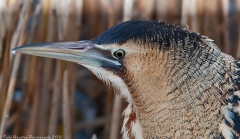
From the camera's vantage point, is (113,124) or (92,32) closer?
(113,124)

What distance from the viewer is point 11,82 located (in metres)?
1.78

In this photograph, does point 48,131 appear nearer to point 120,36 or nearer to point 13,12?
point 13,12

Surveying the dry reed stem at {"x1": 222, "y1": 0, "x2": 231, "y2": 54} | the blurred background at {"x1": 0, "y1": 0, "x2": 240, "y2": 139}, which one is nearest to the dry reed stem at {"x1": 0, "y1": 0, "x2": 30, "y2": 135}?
the blurred background at {"x1": 0, "y1": 0, "x2": 240, "y2": 139}

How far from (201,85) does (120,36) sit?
250 millimetres

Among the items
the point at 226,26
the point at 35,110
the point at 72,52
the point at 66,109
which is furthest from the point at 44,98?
the point at 226,26

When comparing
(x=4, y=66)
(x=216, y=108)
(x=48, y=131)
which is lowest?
(x=48, y=131)

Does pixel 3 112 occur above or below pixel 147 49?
below

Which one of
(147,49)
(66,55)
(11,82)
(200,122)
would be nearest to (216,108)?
(200,122)

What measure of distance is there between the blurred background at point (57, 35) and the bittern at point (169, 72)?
0.47 meters

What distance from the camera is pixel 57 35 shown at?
80.2 inches

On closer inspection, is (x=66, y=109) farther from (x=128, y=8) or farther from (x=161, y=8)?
(x=161, y=8)

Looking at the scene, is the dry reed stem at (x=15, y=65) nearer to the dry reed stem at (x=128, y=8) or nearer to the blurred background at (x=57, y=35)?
the blurred background at (x=57, y=35)

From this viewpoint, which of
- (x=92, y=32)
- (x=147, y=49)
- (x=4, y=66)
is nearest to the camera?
(x=147, y=49)

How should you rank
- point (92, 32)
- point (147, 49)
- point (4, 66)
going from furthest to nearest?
point (92, 32) < point (4, 66) < point (147, 49)
